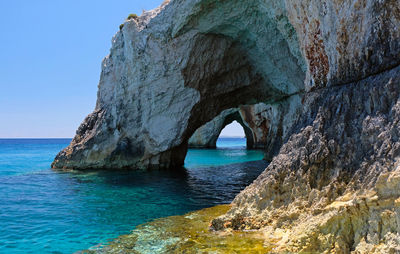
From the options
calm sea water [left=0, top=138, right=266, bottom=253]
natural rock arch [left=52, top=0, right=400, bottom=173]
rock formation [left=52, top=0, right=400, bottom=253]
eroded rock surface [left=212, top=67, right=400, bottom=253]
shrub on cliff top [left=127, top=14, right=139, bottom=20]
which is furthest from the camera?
shrub on cliff top [left=127, top=14, right=139, bottom=20]

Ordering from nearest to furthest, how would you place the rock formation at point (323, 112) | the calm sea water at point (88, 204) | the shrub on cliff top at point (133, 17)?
1. the rock formation at point (323, 112)
2. the calm sea water at point (88, 204)
3. the shrub on cliff top at point (133, 17)

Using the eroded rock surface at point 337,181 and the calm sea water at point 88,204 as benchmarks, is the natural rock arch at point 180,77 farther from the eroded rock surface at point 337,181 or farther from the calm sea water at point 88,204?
the eroded rock surface at point 337,181

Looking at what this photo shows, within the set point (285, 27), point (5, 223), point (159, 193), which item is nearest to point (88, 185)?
point (159, 193)

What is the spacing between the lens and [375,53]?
196 inches

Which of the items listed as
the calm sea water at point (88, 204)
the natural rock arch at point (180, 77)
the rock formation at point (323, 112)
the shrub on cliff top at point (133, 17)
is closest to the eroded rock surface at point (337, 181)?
the rock formation at point (323, 112)

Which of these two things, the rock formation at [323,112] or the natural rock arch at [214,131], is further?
the natural rock arch at [214,131]

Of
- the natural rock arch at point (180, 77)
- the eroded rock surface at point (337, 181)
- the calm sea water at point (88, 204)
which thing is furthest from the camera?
the natural rock arch at point (180, 77)

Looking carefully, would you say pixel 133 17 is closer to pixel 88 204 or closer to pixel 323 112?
pixel 88 204

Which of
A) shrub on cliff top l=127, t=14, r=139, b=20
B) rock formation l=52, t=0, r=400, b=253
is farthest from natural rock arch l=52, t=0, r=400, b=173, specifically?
shrub on cliff top l=127, t=14, r=139, b=20

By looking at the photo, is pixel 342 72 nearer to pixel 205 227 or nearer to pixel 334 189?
pixel 334 189

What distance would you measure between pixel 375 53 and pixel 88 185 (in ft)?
41.3

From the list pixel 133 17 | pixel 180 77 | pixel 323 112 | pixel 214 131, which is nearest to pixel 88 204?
pixel 323 112

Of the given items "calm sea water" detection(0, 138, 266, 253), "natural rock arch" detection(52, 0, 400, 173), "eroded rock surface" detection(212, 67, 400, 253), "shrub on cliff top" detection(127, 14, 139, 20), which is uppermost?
"shrub on cliff top" detection(127, 14, 139, 20)

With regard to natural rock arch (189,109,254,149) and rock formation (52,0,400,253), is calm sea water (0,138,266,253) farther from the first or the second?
natural rock arch (189,109,254,149)
